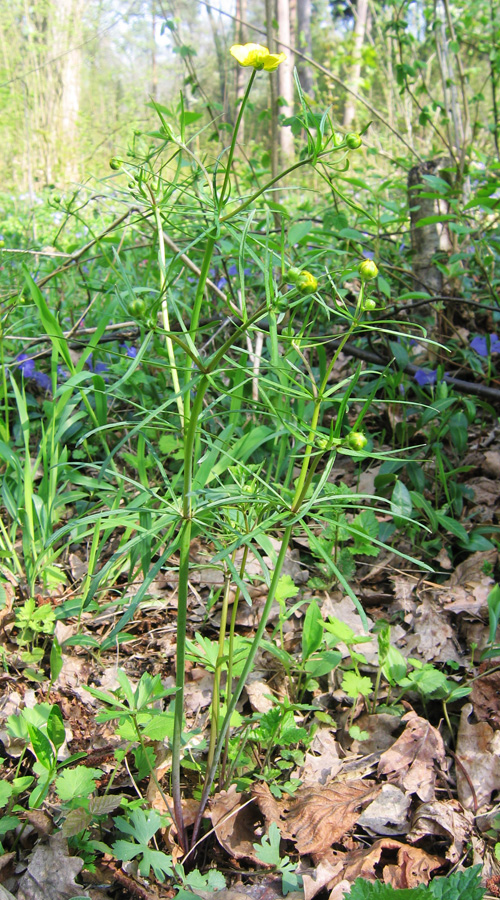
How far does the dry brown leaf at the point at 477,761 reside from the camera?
1016 mm

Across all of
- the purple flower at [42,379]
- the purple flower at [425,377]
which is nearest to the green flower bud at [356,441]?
the purple flower at [425,377]

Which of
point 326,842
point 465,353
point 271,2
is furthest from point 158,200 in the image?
point 271,2

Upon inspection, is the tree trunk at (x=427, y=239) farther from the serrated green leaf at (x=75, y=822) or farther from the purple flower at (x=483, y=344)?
the serrated green leaf at (x=75, y=822)

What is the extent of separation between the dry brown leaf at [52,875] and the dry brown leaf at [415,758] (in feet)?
1.71

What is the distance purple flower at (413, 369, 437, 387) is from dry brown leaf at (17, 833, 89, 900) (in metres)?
1.46

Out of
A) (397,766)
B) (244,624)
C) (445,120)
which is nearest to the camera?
(397,766)

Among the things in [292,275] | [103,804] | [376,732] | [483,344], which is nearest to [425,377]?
[483,344]

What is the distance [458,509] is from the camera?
155cm

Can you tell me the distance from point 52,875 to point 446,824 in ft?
1.97

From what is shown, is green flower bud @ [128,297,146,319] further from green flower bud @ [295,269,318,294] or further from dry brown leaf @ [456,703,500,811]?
dry brown leaf @ [456,703,500,811]

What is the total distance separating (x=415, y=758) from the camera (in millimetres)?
1054

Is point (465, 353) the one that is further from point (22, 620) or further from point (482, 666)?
point (22, 620)

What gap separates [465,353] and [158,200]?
129cm

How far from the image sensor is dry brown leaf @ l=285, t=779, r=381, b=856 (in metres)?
0.91
